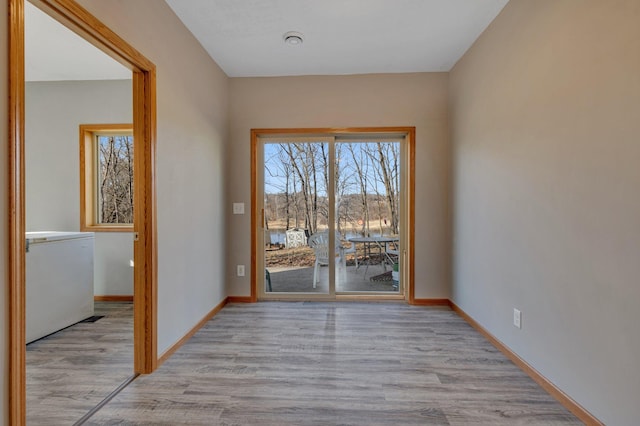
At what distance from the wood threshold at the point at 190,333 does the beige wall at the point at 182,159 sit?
0.04 metres

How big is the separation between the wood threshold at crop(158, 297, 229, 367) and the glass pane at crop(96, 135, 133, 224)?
1569 mm

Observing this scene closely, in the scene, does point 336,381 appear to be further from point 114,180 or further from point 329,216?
point 114,180

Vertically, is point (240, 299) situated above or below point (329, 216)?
below

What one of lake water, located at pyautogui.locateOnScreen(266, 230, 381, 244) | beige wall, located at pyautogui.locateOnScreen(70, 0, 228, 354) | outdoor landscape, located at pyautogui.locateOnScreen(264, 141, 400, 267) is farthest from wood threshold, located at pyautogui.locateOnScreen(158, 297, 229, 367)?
outdoor landscape, located at pyautogui.locateOnScreen(264, 141, 400, 267)

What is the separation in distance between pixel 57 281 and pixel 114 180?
1397mm

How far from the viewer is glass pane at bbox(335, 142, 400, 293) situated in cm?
365

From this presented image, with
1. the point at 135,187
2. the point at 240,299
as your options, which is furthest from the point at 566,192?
the point at 240,299

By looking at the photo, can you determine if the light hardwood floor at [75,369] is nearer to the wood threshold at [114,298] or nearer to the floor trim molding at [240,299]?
the wood threshold at [114,298]

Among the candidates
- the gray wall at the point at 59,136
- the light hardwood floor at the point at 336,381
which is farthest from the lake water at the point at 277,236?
the gray wall at the point at 59,136

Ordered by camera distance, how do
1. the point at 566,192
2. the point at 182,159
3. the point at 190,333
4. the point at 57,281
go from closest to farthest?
the point at 566,192 → the point at 182,159 → the point at 190,333 → the point at 57,281

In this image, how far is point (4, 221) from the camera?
1178 millimetres

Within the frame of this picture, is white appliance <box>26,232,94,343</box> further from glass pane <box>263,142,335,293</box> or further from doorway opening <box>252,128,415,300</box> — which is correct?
glass pane <box>263,142,335,293</box>

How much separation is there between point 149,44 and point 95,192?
241cm

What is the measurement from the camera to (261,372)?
2.04 meters
